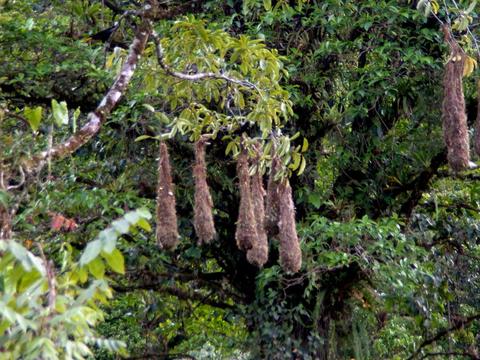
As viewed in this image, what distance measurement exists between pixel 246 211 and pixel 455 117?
1268 millimetres

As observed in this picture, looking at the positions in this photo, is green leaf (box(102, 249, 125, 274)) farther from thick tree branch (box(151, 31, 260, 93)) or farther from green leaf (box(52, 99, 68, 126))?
thick tree branch (box(151, 31, 260, 93))

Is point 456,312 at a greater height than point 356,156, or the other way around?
point 356,156

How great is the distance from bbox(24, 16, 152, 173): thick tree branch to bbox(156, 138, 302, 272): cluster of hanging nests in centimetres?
60

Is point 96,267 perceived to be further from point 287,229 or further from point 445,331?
point 445,331

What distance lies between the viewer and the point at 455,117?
4422 millimetres

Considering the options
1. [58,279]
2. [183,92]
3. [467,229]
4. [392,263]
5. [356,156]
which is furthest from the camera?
[467,229]

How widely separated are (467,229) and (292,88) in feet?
6.92

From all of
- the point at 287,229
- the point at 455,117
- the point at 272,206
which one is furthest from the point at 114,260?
the point at 455,117

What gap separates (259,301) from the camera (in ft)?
22.6

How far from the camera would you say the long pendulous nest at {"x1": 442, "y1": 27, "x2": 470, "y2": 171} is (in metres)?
4.36

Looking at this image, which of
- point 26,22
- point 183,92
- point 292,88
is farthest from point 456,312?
point 26,22

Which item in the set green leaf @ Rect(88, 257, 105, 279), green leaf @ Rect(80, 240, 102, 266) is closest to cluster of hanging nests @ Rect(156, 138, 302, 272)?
green leaf @ Rect(88, 257, 105, 279)

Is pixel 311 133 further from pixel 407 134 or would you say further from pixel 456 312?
pixel 456 312

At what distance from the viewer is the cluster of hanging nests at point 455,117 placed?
4363 mm
